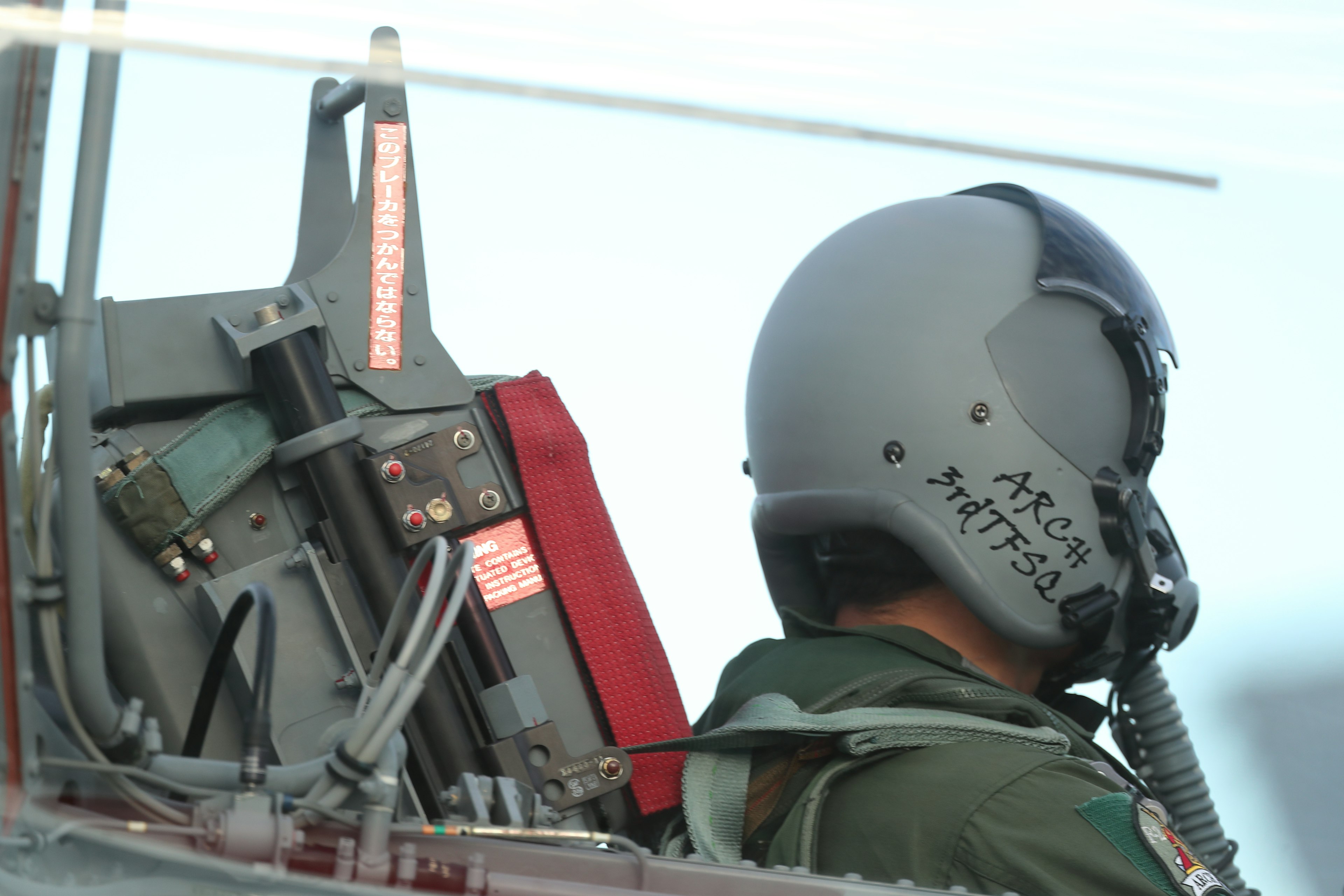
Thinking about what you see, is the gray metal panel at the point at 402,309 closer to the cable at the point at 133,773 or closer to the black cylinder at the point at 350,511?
the black cylinder at the point at 350,511

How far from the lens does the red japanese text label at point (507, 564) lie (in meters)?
1.46

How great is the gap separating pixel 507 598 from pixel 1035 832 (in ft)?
2.11

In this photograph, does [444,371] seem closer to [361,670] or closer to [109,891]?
[361,670]

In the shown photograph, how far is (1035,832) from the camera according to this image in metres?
1.23

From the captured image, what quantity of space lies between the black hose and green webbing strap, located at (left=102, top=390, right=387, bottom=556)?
0.29m

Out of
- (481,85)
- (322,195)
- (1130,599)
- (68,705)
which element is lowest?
(1130,599)

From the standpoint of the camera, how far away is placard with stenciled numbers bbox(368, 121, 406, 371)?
1452 millimetres

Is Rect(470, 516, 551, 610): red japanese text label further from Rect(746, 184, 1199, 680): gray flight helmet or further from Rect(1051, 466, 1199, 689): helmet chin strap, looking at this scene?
Rect(1051, 466, 1199, 689): helmet chin strap

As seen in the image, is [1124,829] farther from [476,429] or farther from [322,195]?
[322,195]

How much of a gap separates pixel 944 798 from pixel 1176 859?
9.0 inches

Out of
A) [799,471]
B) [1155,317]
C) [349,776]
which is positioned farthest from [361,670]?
[1155,317]

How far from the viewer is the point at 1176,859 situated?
121 cm

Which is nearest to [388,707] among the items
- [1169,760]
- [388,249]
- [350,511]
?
[350,511]

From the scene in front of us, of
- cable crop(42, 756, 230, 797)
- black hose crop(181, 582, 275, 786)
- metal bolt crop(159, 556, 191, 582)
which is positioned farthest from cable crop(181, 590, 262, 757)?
metal bolt crop(159, 556, 191, 582)
